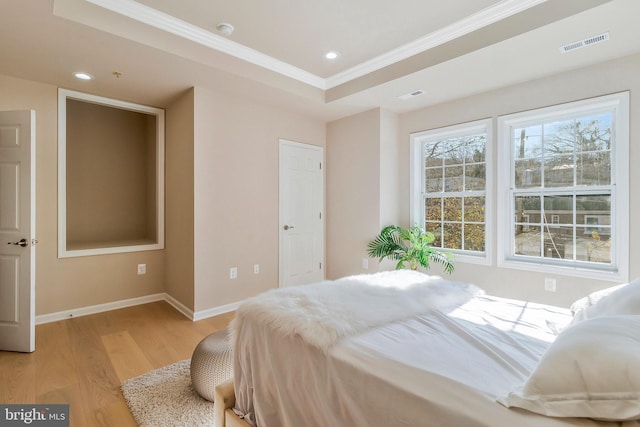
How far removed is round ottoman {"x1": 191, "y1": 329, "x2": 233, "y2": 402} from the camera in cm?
191

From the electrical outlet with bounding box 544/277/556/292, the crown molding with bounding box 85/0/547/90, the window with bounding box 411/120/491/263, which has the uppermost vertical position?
the crown molding with bounding box 85/0/547/90

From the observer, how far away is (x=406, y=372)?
998mm

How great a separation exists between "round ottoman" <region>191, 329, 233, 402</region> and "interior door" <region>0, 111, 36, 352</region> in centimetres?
167

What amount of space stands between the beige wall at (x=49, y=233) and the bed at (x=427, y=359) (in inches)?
111

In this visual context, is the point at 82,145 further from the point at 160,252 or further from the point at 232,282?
the point at 232,282

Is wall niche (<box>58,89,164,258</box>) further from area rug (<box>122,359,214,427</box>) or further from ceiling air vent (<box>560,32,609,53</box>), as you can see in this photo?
ceiling air vent (<box>560,32,609,53</box>)

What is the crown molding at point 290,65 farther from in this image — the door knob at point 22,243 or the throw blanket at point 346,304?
the throw blanket at point 346,304

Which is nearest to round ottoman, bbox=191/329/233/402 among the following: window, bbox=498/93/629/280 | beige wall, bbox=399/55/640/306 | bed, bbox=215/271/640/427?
bed, bbox=215/271/640/427

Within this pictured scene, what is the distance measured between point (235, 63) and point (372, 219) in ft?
7.84

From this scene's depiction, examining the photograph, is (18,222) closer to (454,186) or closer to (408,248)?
(408,248)

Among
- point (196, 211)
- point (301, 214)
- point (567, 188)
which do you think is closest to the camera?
point (567, 188)

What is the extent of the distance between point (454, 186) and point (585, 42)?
5.88 ft

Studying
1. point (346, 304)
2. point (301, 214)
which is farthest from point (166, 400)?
point (301, 214)

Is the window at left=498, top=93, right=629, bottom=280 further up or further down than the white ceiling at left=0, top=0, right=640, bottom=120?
further down
